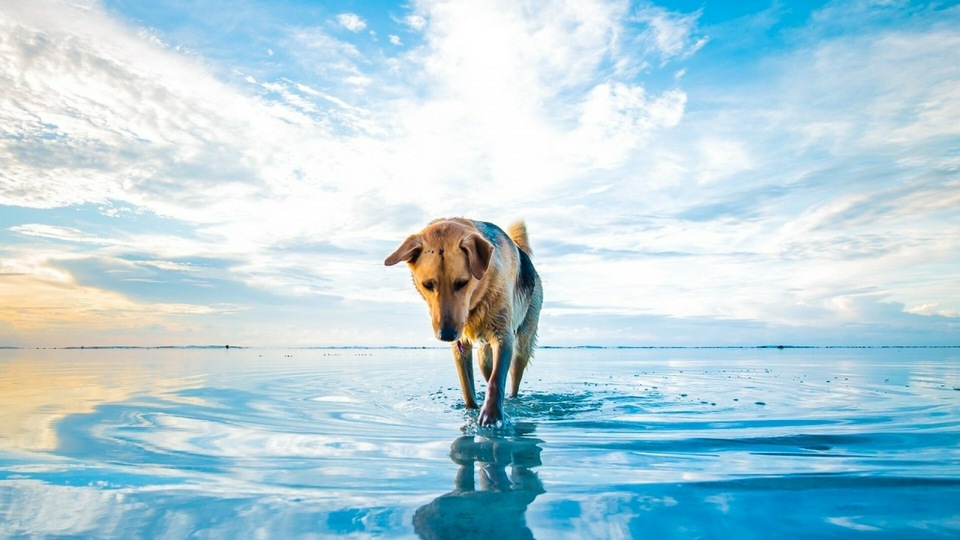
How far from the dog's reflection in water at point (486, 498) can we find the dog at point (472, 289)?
1398 mm

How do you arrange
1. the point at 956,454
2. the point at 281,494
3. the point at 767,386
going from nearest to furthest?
the point at 281,494 < the point at 956,454 < the point at 767,386

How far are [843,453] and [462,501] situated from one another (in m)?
2.83

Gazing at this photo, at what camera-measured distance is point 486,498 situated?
2.59 metres

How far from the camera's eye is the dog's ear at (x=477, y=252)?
5297 mm

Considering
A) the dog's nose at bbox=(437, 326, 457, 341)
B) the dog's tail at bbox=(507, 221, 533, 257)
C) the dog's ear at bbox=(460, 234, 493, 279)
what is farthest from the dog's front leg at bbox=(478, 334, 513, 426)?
the dog's tail at bbox=(507, 221, 533, 257)

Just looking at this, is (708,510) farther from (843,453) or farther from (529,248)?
(529,248)

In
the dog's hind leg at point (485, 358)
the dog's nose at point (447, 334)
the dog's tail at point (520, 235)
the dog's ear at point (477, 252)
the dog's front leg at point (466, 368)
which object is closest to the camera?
the dog's nose at point (447, 334)

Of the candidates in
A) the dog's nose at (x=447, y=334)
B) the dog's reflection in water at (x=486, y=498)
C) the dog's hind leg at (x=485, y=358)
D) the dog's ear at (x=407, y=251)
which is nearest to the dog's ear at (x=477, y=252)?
the dog's ear at (x=407, y=251)

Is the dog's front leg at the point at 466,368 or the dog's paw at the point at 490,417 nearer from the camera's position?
the dog's paw at the point at 490,417

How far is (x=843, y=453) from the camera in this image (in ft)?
12.3

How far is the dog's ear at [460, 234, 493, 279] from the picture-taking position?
17.4 ft

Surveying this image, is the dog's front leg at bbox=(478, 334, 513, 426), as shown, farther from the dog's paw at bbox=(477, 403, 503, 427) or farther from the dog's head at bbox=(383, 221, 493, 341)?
the dog's head at bbox=(383, 221, 493, 341)

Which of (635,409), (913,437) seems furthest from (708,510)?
(635,409)

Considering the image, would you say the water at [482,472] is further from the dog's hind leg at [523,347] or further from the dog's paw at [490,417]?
the dog's hind leg at [523,347]
